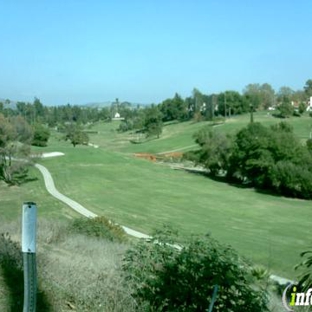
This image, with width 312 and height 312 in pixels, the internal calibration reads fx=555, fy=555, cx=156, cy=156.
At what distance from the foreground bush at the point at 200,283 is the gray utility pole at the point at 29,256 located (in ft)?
8.00

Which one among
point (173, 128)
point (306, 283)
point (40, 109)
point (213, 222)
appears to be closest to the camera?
point (306, 283)

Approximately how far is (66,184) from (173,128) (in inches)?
3601

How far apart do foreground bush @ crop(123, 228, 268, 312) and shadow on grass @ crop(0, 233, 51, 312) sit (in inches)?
45.1

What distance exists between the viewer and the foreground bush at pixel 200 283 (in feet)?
19.9

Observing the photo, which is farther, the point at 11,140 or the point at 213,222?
the point at 11,140

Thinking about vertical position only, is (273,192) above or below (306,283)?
below

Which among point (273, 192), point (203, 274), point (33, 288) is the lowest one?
point (273, 192)

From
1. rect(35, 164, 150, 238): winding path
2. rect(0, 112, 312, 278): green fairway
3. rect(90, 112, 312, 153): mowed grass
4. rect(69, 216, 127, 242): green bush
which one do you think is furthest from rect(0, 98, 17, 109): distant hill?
rect(69, 216, 127, 242): green bush

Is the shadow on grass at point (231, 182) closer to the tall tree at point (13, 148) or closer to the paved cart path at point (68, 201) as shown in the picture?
the paved cart path at point (68, 201)

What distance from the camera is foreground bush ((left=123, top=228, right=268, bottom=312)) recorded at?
605cm

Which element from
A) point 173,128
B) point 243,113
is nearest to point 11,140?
point 173,128

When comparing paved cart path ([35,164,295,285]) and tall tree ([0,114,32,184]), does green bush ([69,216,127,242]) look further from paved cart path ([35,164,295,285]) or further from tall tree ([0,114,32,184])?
tall tree ([0,114,32,184])

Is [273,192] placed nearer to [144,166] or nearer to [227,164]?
[227,164]

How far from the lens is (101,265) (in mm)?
8883
